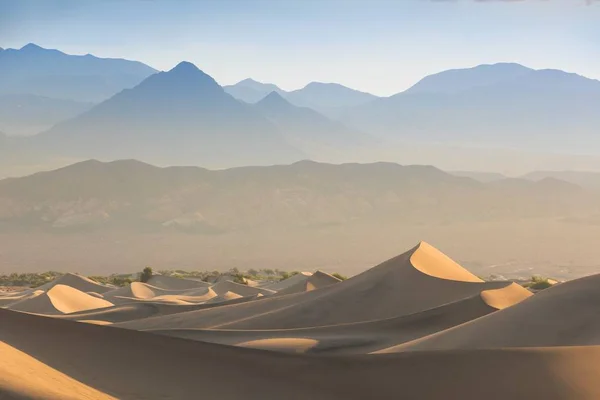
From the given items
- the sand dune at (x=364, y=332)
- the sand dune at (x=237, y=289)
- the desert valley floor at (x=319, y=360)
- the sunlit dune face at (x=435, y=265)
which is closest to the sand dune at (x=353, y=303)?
the sunlit dune face at (x=435, y=265)

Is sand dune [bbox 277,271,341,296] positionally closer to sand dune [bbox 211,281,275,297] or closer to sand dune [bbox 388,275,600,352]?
sand dune [bbox 211,281,275,297]

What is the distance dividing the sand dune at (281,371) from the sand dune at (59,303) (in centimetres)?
2365

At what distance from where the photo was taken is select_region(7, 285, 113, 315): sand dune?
118 ft

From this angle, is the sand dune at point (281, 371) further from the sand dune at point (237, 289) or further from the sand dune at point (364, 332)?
the sand dune at point (237, 289)

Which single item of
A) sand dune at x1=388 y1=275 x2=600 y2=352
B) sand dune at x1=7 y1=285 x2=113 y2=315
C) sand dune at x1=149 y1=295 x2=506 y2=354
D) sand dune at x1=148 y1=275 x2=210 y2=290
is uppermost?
sand dune at x1=388 y1=275 x2=600 y2=352

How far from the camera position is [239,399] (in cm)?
1093

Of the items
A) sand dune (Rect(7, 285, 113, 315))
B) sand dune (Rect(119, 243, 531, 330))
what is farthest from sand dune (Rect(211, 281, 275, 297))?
sand dune (Rect(119, 243, 531, 330))

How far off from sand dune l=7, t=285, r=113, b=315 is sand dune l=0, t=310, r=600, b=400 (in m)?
23.6

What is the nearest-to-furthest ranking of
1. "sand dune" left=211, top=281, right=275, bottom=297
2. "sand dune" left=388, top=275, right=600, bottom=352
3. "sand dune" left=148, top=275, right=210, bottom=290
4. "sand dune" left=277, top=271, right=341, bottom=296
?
"sand dune" left=388, top=275, right=600, bottom=352 → "sand dune" left=277, top=271, right=341, bottom=296 → "sand dune" left=211, top=281, right=275, bottom=297 → "sand dune" left=148, top=275, right=210, bottom=290

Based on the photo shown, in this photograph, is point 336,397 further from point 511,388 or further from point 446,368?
point 511,388

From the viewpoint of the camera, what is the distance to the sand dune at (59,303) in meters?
35.9

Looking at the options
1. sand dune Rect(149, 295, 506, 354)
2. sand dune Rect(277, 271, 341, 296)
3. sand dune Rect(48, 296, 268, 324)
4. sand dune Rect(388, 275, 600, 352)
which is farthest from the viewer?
sand dune Rect(277, 271, 341, 296)

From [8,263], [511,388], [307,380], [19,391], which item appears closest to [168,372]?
[307,380]

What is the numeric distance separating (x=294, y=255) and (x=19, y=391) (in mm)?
156156
